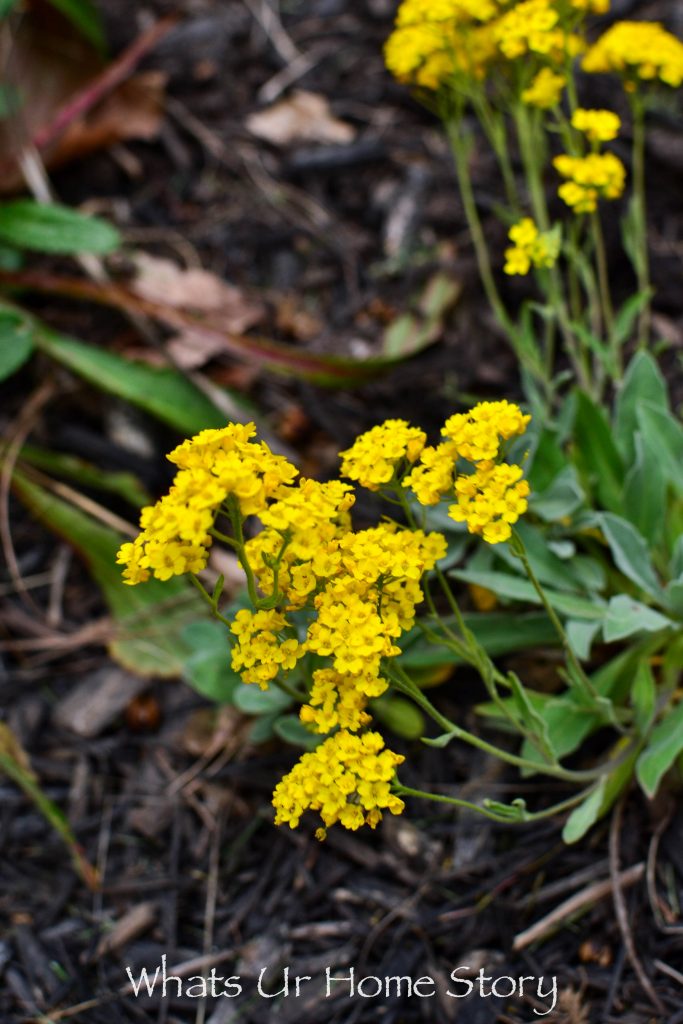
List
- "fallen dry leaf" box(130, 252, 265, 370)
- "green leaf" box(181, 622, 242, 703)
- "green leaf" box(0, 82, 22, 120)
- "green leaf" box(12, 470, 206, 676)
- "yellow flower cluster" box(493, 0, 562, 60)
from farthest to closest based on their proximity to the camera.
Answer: "green leaf" box(0, 82, 22, 120) < "fallen dry leaf" box(130, 252, 265, 370) < "green leaf" box(12, 470, 206, 676) < "green leaf" box(181, 622, 242, 703) < "yellow flower cluster" box(493, 0, 562, 60)

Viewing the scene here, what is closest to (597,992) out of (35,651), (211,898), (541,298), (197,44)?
(211,898)

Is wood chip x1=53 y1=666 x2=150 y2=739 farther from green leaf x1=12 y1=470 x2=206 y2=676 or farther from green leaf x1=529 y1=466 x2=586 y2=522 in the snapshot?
green leaf x1=529 y1=466 x2=586 y2=522

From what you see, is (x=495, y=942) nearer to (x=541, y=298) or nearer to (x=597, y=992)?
(x=597, y=992)

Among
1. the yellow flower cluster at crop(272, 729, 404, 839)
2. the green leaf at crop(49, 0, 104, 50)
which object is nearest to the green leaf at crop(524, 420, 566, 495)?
the yellow flower cluster at crop(272, 729, 404, 839)

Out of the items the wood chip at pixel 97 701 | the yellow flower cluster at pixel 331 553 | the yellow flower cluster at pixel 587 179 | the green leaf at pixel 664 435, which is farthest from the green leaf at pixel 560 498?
the wood chip at pixel 97 701

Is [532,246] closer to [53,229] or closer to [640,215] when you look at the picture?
[640,215]

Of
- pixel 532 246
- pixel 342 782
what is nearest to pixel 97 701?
pixel 342 782
